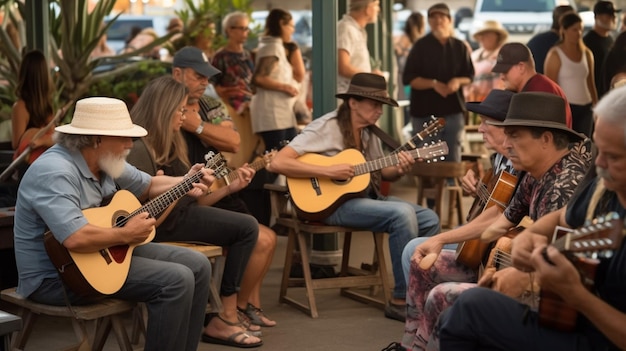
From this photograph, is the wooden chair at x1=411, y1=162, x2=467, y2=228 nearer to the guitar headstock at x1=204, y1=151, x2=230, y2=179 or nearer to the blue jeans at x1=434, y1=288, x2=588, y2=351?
the guitar headstock at x1=204, y1=151, x2=230, y2=179

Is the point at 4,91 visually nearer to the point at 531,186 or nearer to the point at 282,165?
the point at 282,165

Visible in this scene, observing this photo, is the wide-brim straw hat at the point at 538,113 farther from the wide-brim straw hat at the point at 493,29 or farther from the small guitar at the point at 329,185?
the wide-brim straw hat at the point at 493,29

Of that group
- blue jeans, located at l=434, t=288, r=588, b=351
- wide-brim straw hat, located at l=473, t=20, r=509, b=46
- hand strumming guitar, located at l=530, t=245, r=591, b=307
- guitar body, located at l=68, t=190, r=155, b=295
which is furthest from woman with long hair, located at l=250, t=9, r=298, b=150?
hand strumming guitar, located at l=530, t=245, r=591, b=307

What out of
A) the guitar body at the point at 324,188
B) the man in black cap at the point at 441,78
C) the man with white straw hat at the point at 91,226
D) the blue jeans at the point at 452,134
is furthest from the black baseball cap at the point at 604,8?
the man with white straw hat at the point at 91,226

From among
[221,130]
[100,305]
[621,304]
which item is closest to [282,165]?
[221,130]

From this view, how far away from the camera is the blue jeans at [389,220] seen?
21.7ft

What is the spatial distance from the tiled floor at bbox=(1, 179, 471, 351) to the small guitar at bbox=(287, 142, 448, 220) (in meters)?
0.62

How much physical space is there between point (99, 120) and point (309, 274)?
212 centimetres

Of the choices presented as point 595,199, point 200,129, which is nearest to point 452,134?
point 200,129

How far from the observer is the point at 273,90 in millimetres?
9602

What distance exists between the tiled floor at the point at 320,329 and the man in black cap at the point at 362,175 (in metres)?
0.21

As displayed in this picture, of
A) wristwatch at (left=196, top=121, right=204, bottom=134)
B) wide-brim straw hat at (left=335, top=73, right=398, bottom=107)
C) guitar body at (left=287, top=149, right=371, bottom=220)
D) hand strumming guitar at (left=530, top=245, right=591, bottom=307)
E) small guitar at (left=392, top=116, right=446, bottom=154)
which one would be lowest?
guitar body at (left=287, top=149, right=371, bottom=220)

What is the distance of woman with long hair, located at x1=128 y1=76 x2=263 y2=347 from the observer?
602 centimetres

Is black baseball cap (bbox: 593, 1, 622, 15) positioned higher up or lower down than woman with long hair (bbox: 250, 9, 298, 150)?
higher up
